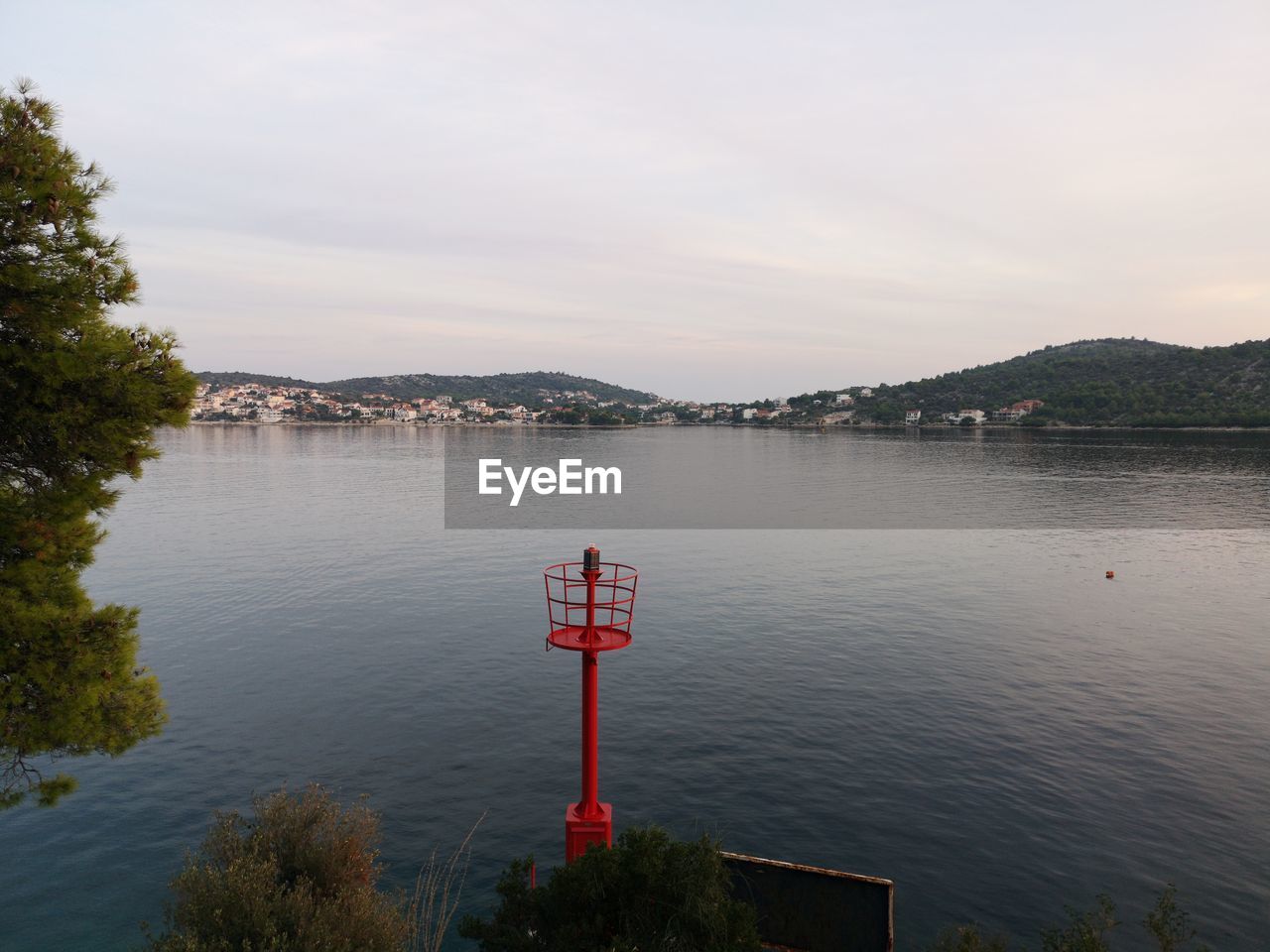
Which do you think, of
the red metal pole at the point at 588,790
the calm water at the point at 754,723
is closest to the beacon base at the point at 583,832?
the red metal pole at the point at 588,790

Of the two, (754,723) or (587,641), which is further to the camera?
(754,723)

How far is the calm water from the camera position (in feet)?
53.0

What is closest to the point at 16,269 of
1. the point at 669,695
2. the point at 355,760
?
the point at 355,760

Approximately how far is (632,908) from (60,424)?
10302 mm

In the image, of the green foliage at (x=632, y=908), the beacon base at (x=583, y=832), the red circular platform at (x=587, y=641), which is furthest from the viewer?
the beacon base at (x=583, y=832)

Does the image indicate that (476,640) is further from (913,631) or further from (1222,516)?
(1222,516)

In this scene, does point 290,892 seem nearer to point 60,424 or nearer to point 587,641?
point 587,641

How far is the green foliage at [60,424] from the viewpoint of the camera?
966cm

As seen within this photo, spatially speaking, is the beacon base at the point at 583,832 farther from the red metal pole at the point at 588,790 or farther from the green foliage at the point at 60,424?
Result: the green foliage at the point at 60,424

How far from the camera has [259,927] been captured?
10.1 meters

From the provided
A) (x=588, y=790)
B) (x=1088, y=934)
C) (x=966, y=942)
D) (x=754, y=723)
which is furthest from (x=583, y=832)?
(x=754, y=723)

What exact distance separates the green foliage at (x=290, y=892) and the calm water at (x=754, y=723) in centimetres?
342

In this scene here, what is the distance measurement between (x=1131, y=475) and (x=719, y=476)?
56569 millimetres

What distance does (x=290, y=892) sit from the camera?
1152 cm
